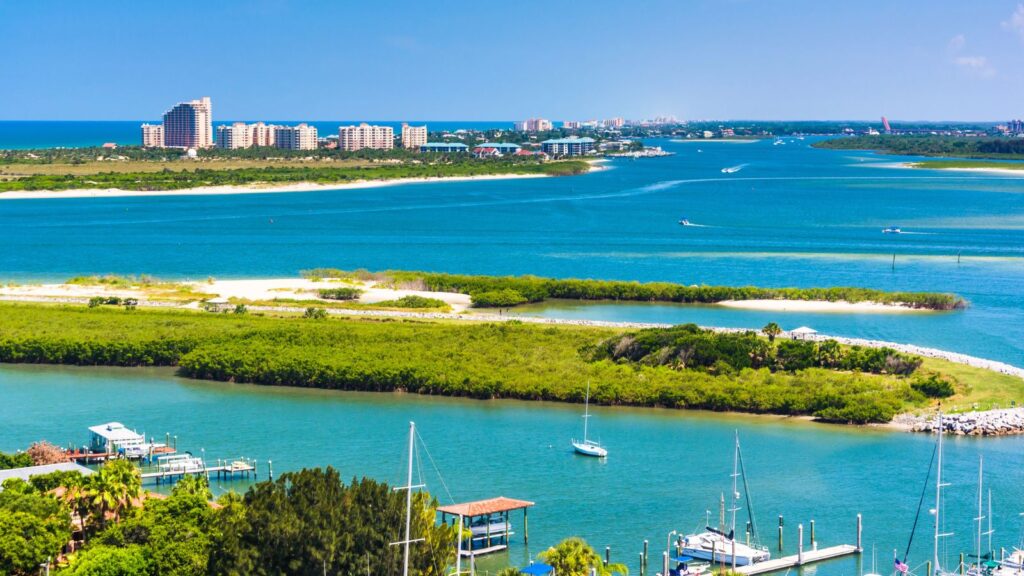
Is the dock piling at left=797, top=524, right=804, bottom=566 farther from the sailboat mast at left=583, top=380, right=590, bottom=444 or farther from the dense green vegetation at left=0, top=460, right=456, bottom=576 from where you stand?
the sailboat mast at left=583, top=380, right=590, bottom=444

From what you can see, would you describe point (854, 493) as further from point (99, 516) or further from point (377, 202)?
point (377, 202)

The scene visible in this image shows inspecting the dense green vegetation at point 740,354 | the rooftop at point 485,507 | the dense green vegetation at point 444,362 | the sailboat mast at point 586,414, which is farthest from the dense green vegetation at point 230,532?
the dense green vegetation at point 740,354

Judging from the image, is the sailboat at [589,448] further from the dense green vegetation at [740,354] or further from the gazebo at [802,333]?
the gazebo at [802,333]

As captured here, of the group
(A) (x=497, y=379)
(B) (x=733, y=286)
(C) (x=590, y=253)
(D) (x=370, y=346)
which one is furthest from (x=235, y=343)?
(C) (x=590, y=253)

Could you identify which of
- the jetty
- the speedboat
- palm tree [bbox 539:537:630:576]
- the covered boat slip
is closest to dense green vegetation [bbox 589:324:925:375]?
the speedboat

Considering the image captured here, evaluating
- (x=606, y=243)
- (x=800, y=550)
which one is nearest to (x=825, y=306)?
(x=606, y=243)
